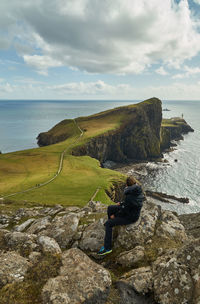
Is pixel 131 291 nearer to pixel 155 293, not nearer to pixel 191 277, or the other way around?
pixel 155 293

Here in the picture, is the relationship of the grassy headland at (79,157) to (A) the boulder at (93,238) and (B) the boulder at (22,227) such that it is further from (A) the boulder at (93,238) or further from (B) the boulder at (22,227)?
(A) the boulder at (93,238)

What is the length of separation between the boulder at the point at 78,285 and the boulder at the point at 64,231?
10.9 feet

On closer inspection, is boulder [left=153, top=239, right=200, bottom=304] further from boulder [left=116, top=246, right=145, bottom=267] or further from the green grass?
the green grass

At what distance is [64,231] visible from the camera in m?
13.0

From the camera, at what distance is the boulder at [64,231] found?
12.3m

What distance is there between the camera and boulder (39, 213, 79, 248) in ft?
40.4

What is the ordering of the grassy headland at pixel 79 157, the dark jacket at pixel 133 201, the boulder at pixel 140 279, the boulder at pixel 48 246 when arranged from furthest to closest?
the grassy headland at pixel 79 157 < the dark jacket at pixel 133 201 < the boulder at pixel 48 246 < the boulder at pixel 140 279

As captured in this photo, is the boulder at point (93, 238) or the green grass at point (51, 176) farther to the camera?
the green grass at point (51, 176)

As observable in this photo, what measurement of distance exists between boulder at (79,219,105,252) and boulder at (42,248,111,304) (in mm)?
2366

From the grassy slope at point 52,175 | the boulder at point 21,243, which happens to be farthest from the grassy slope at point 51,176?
the boulder at point 21,243

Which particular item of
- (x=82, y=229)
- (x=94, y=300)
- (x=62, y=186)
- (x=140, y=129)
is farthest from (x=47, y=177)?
(x=140, y=129)

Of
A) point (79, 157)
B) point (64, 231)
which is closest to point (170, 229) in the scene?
point (64, 231)

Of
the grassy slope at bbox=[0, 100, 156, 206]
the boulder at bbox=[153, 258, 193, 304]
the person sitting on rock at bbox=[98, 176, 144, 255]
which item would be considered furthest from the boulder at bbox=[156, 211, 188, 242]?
the grassy slope at bbox=[0, 100, 156, 206]

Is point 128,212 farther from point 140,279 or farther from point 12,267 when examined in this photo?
point 12,267
